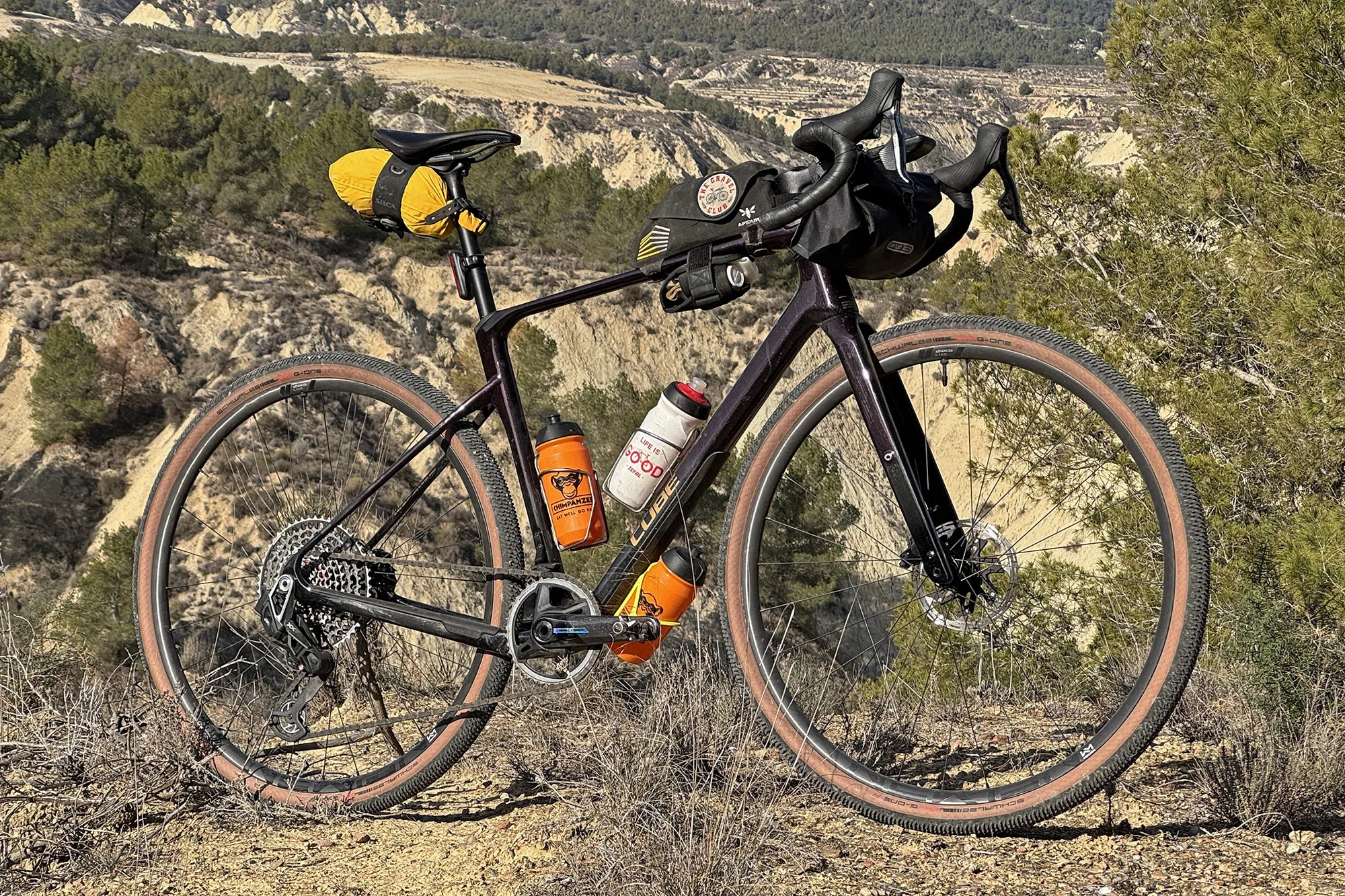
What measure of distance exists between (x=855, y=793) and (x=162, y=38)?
85.1 meters

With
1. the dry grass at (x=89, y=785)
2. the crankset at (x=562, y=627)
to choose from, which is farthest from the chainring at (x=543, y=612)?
the dry grass at (x=89, y=785)

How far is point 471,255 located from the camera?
2773 mm

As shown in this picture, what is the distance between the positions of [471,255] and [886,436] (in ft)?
3.64

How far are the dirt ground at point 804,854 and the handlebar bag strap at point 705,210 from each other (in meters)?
1.18

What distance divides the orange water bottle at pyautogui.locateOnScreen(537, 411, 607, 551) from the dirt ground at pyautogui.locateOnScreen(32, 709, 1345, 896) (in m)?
0.59

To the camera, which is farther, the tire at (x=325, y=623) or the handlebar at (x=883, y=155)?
the tire at (x=325, y=623)

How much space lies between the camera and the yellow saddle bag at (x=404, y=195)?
2.73m

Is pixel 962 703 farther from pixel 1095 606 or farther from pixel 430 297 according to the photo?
pixel 430 297

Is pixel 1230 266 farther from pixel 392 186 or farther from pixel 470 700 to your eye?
pixel 470 700

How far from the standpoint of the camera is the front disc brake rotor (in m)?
2.28

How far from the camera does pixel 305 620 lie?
2.87 meters

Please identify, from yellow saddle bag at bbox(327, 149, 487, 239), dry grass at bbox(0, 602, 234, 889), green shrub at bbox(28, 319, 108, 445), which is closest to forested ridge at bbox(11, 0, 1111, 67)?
green shrub at bbox(28, 319, 108, 445)

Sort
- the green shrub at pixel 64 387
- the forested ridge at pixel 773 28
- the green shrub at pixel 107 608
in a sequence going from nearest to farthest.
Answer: the green shrub at pixel 107 608 → the green shrub at pixel 64 387 → the forested ridge at pixel 773 28

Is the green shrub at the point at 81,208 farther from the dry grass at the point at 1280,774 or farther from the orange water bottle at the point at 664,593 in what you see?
the dry grass at the point at 1280,774
